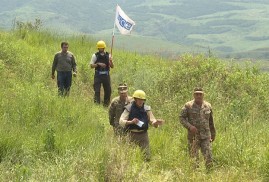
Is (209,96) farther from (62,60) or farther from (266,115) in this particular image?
(62,60)

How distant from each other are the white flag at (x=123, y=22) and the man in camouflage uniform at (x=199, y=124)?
8.07 m

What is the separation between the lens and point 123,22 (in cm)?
1728

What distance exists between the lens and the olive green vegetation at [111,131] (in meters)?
7.93

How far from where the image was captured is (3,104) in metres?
11.1

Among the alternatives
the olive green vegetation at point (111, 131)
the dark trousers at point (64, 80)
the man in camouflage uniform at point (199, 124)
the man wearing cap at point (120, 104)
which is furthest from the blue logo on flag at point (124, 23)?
the man in camouflage uniform at point (199, 124)

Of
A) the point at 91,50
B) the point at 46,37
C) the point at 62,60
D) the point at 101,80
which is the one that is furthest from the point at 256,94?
the point at 46,37

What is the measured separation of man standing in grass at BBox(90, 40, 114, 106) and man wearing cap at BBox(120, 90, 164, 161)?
4983 millimetres

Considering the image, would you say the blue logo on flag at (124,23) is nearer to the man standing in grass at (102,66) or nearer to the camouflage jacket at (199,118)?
the man standing in grass at (102,66)

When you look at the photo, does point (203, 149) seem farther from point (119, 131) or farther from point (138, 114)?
point (119, 131)

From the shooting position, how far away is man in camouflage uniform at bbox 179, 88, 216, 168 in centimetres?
939

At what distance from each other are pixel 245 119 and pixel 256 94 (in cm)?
382

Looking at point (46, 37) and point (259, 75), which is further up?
point (46, 37)

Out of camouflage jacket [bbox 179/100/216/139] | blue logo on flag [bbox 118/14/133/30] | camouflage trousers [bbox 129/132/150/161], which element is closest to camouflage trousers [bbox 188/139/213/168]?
camouflage jacket [bbox 179/100/216/139]

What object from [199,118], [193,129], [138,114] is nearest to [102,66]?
[138,114]
